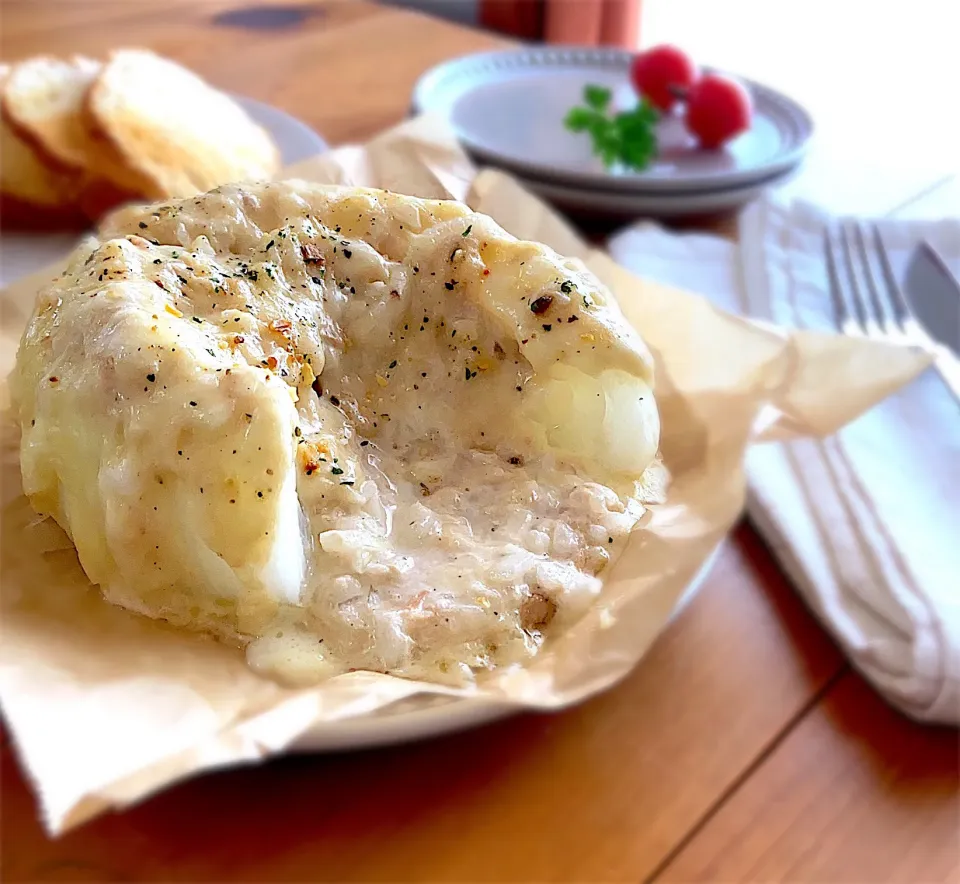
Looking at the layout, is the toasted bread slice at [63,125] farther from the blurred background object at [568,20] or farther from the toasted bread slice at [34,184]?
the blurred background object at [568,20]

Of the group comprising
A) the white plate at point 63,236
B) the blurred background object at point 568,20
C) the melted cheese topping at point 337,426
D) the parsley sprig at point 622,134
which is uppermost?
the melted cheese topping at point 337,426

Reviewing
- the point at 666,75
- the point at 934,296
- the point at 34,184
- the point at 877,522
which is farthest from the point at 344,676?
the point at 666,75

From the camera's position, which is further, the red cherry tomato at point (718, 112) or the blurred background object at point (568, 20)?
the blurred background object at point (568, 20)

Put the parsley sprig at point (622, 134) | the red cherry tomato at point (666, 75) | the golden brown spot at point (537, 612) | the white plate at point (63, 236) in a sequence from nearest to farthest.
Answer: the golden brown spot at point (537, 612) → the white plate at point (63, 236) → the parsley sprig at point (622, 134) → the red cherry tomato at point (666, 75)

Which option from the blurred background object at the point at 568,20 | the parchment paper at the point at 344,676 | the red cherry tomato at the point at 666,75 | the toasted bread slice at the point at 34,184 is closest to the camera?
the parchment paper at the point at 344,676

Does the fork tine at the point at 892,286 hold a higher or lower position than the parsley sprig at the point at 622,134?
lower

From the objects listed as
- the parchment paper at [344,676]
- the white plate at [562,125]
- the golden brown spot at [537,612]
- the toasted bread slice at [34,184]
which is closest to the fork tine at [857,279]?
the white plate at [562,125]

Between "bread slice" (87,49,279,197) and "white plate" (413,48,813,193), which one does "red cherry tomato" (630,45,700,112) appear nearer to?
"white plate" (413,48,813,193)

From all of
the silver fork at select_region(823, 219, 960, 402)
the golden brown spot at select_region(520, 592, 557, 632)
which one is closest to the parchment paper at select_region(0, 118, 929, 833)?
the golden brown spot at select_region(520, 592, 557, 632)
